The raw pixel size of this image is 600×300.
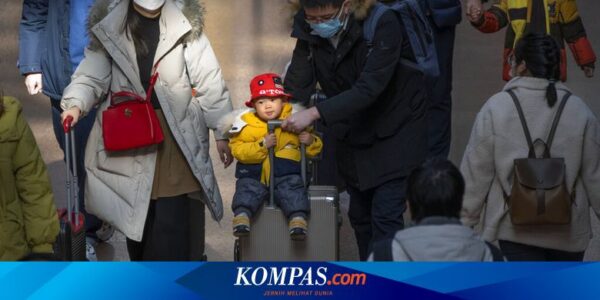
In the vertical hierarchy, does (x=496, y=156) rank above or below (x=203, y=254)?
above

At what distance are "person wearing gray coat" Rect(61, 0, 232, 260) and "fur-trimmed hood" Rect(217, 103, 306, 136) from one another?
0.24 feet

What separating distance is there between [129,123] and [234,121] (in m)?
0.58

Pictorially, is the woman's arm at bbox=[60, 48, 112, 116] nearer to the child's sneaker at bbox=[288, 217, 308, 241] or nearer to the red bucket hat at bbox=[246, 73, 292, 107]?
the red bucket hat at bbox=[246, 73, 292, 107]

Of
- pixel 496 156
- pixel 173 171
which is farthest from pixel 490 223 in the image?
pixel 173 171

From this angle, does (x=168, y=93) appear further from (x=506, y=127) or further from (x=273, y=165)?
(x=506, y=127)

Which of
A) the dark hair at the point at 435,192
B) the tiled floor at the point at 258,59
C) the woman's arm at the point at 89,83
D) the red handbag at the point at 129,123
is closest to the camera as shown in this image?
the dark hair at the point at 435,192

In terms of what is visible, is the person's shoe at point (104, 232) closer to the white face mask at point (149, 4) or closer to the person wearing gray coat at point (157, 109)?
the person wearing gray coat at point (157, 109)

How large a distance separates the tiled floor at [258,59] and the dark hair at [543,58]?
4.16m

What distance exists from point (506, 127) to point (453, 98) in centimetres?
526

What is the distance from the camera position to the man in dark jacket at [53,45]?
10.2 m

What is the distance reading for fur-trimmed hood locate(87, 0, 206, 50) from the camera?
8977mm

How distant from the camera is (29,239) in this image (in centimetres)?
Result: 799

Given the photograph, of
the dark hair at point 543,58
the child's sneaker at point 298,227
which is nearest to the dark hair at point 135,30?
the child's sneaker at point 298,227

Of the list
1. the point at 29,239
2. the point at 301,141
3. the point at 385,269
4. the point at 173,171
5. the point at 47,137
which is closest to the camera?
the point at 385,269
